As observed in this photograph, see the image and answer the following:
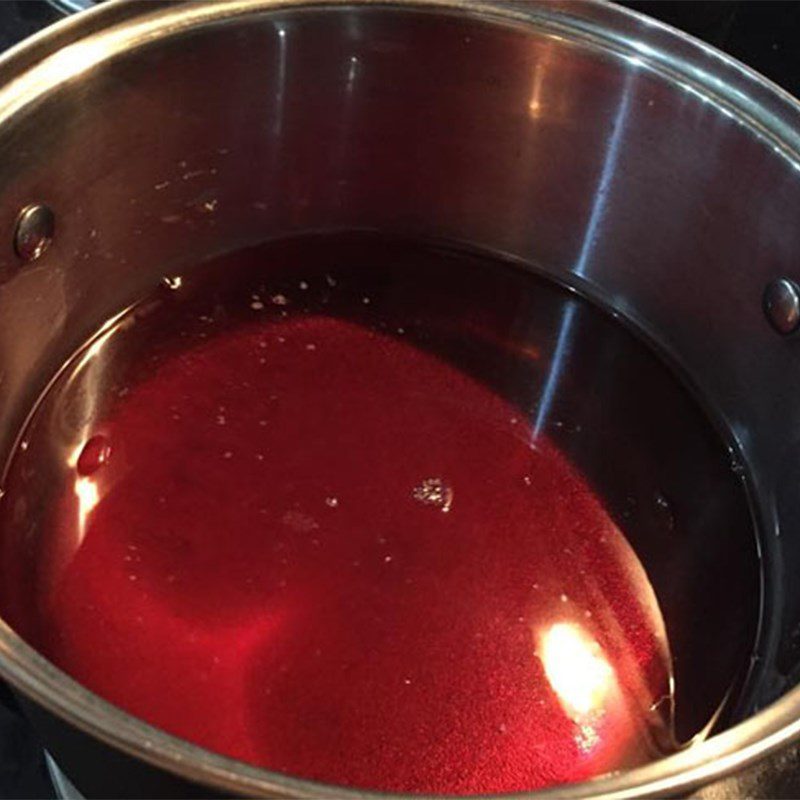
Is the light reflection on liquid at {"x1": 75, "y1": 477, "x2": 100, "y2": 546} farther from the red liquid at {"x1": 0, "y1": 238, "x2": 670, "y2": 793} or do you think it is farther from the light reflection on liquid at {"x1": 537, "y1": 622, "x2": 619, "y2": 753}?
the light reflection on liquid at {"x1": 537, "y1": 622, "x2": 619, "y2": 753}

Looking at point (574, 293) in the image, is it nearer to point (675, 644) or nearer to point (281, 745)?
point (675, 644)

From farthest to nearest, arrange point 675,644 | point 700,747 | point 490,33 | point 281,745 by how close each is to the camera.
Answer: point 490,33, point 675,644, point 281,745, point 700,747

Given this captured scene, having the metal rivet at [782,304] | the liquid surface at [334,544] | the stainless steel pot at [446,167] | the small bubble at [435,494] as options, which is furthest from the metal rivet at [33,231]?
the metal rivet at [782,304]

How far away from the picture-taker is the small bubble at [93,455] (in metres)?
0.98

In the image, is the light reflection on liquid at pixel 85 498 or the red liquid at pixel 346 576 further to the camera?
the light reflection on liquid at pixel 85 498

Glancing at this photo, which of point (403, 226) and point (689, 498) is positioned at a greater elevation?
point (403, 226)

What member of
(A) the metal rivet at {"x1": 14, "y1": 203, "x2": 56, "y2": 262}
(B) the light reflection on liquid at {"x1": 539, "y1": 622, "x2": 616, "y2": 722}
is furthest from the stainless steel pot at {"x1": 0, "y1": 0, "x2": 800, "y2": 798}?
(B) the light reflection on liquid at {"x1": 539, "y1": 622, "x2": 616, "y2": 722}

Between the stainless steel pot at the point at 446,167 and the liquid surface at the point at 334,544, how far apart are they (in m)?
0.06

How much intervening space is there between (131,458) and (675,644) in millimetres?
473

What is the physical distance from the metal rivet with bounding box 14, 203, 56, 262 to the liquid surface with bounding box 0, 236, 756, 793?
13 centimetres

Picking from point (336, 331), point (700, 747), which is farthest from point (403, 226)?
point (700, 747)

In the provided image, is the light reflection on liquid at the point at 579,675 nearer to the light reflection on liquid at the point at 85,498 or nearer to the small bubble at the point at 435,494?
the small bubble at the point at 435,494

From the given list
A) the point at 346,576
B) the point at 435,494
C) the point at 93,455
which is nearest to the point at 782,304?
the point at 435,494

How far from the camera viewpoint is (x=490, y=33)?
1044 mm
